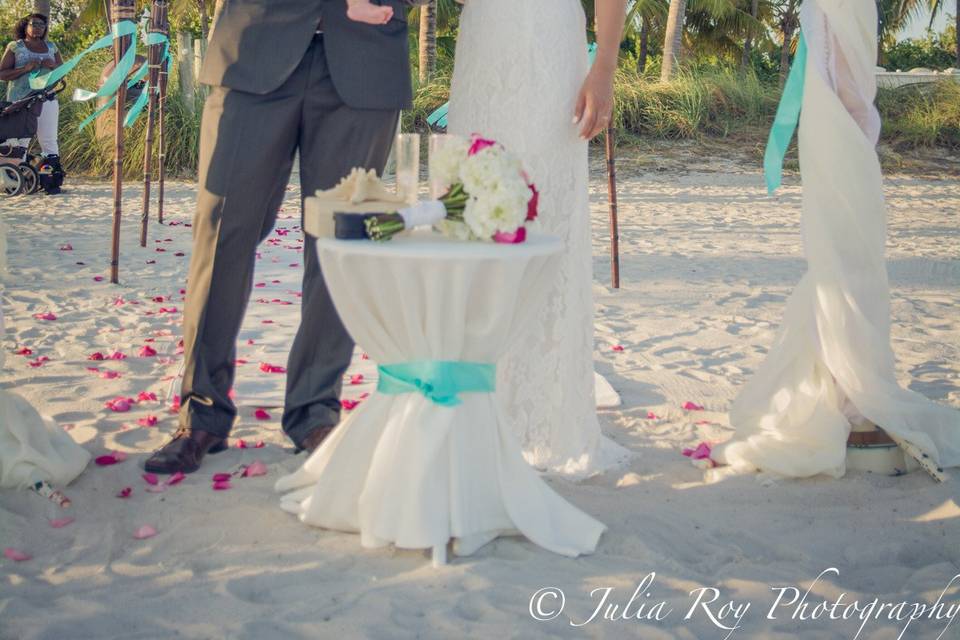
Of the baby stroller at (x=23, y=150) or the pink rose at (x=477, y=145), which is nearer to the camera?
the pink rose at (x=477, y=145)

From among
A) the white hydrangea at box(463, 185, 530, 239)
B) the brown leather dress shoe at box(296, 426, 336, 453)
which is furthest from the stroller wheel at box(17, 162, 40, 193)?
the white hydrangea at box(463, 185, 530, 239)

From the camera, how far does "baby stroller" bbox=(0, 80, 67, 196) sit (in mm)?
10172

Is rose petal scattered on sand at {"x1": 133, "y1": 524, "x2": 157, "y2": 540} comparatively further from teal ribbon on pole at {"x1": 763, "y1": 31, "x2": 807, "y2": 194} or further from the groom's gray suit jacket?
teal ribbon on pole at {"x1": 763, "y1": 31, "x2": 807, "y2": 194}

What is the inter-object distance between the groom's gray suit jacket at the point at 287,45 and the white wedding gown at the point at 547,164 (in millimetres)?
327

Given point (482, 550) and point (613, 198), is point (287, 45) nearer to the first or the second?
point (482, 550)

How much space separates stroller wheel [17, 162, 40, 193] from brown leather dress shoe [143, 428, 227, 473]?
27.1 feet

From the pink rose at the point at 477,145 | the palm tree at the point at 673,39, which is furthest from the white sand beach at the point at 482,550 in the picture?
the palm tree at the point at 673,39

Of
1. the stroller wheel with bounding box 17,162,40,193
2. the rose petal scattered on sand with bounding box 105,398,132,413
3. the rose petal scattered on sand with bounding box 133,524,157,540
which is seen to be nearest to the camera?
the rose petal scattered on sand with bounding box 133,524,157,540

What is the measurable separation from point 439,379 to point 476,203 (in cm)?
46

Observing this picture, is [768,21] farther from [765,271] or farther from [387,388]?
[387,388]

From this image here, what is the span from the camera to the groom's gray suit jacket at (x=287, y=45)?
3.15 m
